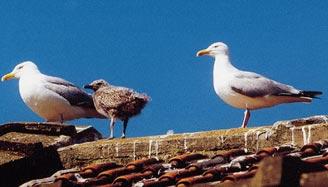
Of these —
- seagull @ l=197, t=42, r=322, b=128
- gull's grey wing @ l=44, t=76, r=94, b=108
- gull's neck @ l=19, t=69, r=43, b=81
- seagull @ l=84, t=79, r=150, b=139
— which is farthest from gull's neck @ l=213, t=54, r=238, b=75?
gull's neck @ l=19, t=69, r=43, b=81

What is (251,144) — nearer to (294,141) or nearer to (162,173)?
(294,141)

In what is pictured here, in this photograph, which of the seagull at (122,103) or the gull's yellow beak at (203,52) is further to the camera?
the gull's yellow beak at (203,52)

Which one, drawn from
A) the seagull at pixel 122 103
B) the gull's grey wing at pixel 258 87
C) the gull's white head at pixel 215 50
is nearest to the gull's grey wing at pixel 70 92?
the gull's white head at pixel 215 50

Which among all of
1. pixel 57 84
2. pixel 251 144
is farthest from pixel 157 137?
pixel 57 84

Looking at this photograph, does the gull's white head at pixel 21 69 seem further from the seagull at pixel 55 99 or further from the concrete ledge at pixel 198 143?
the concrete ledge at pixel 198 143

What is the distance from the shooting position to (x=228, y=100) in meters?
13.6

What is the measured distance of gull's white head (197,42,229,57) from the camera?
1603 centimetres

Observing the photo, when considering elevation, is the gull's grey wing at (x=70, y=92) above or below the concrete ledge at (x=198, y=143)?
above

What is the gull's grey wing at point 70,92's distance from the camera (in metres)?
15.9

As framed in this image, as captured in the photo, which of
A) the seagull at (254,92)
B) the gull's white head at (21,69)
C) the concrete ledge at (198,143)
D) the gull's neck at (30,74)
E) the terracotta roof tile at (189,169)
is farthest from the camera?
the gull's white head at (21,69)

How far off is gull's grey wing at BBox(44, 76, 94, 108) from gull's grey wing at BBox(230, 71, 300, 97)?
2851 mm

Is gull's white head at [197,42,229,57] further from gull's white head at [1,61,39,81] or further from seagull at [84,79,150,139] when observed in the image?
seagull at [84,79,150,139]

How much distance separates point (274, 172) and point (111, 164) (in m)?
3.04

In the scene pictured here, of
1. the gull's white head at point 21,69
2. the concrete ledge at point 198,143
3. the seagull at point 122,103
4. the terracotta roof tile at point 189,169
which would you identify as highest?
the gull's white head at point 21,69
